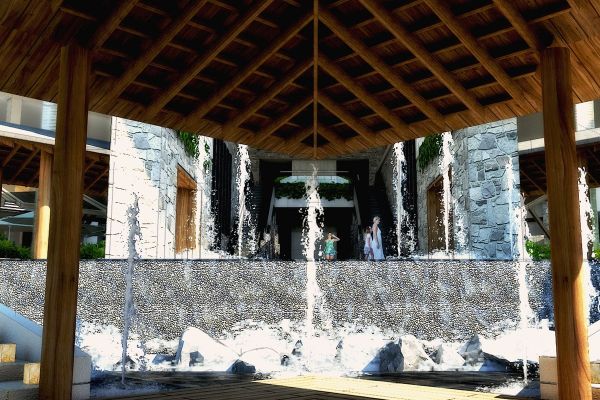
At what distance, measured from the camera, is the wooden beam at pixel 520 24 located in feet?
15.2

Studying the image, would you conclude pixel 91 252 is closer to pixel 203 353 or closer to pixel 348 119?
pixel 203 353

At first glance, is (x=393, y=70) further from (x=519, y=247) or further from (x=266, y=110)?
(x=519, y=247)

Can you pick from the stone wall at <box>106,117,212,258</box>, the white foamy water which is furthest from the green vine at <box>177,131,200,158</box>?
the white foamy water

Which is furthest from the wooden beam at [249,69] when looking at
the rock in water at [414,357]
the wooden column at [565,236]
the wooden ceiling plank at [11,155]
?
the wooden ceiling plank at [11,155]

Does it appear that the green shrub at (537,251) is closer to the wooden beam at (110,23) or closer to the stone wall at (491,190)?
the stone wall at (491,190)

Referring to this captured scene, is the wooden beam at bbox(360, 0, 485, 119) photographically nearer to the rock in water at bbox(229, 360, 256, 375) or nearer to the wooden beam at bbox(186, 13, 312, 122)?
the wooden beam at bbox(186, 13, 312, 122)

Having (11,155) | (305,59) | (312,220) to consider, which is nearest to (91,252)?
(11,155)

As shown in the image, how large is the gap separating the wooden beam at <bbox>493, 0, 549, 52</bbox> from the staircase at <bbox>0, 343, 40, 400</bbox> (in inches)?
183

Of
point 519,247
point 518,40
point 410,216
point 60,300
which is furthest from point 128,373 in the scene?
point 410,216

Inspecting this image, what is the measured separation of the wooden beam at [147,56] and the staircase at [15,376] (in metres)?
2.51

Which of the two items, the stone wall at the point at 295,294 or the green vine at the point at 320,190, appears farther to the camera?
the green vine at the point at 320,190

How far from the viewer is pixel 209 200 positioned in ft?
59.9

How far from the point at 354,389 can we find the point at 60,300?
9.07 feet

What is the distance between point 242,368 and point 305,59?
3.69m
